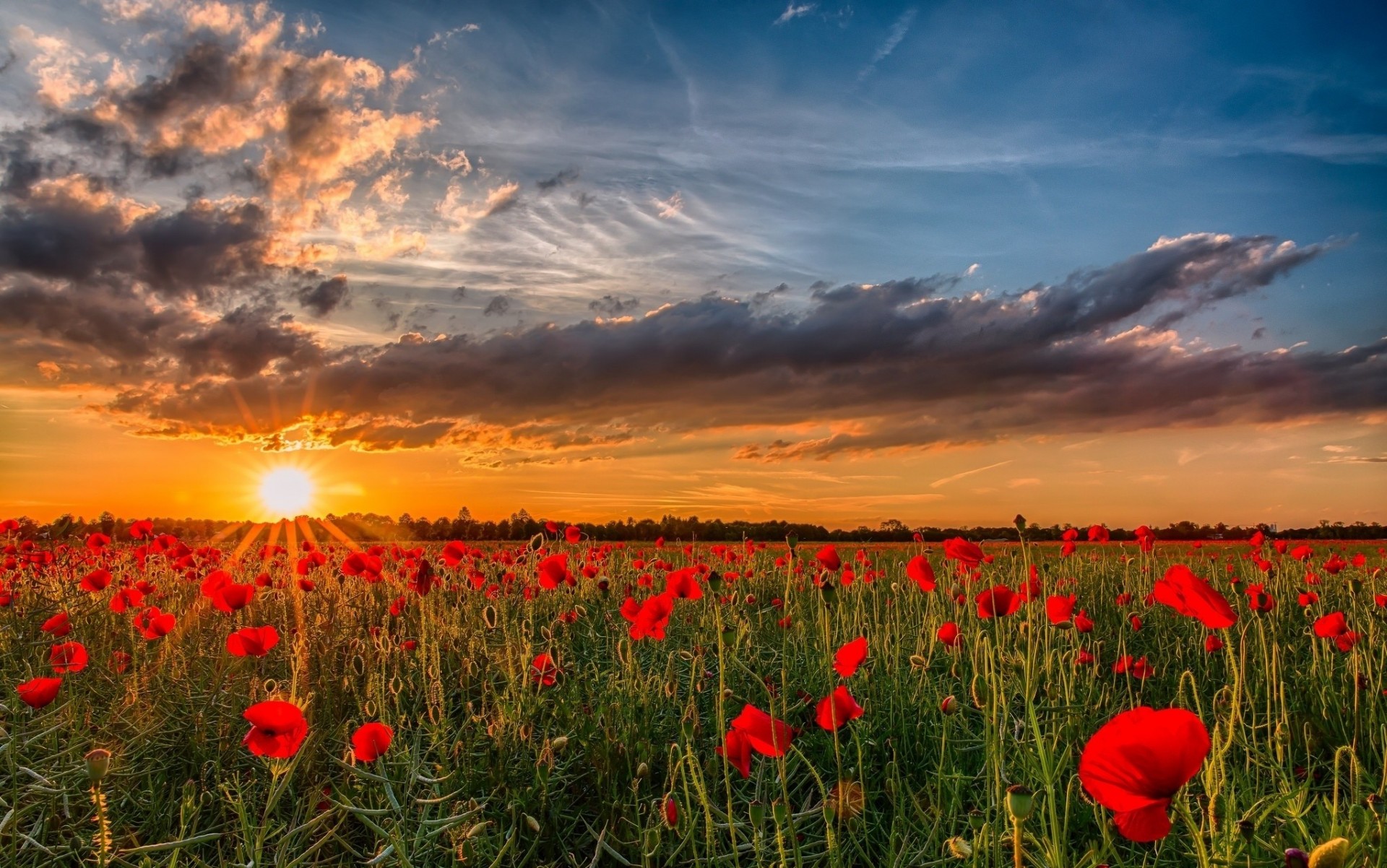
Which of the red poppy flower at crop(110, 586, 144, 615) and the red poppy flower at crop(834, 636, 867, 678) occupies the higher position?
the red poppy flower at crop(834, 636, 867, 678)

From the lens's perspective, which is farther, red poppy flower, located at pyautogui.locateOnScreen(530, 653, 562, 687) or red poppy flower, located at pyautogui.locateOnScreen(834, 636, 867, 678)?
red poppy flower, located at pyautogui.locateOnScreen(530, 653, 562, 687)

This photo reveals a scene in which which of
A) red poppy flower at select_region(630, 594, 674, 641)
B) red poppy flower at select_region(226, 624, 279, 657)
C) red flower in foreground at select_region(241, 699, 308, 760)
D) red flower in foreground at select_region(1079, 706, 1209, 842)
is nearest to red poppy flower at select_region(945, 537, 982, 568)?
red poppy flower at select_region(630, 594, 674, 641)

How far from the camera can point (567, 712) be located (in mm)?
4066

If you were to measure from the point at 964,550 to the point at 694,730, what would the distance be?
1.22 metres

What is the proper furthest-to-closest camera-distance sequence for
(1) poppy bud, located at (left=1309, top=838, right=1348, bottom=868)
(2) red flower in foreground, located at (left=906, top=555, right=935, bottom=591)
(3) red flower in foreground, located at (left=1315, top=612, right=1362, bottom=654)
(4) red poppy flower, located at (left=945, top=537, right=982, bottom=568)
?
(3) red flower in foreground, located at (left=1315, top=612, right=1362, bottom=654)
(2) red flower in foreground, located at (left=906, top=555, right=935, bottom=591)
(4) red poppy flower, located at (left=945, top=537, right=982, bottom=568)
(1) poppy bud, located at (left=1309, top=838, right=1348, bottom=868)

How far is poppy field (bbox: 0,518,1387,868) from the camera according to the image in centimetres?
224

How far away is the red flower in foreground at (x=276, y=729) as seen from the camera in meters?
2.23

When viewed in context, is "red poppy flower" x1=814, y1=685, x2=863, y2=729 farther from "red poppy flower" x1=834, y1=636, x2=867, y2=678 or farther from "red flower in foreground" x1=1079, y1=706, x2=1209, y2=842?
"red flower in foreground" x1=1079, y1=706, x2=1209, y2=842

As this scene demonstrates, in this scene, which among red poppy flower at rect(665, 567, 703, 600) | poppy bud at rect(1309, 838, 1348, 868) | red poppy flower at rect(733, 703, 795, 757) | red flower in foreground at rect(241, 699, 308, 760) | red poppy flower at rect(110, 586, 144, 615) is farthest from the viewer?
red poppy flower at rect(110, 586, 144, 615)

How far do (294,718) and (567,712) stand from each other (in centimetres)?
193

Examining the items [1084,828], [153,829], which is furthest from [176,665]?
[1084,828]

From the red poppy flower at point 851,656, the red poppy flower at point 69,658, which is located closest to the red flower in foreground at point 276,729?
the red poppy flower at point 851,656

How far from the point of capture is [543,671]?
410 centimetres

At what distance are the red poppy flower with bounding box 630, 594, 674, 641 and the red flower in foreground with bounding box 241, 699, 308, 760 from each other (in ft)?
4.25
